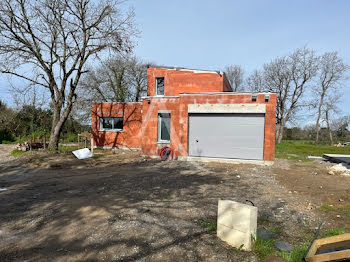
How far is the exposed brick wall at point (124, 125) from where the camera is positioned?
18.5 metres

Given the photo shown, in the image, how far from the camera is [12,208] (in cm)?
515

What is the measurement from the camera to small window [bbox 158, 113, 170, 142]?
13551mm

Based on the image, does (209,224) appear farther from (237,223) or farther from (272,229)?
(272,229)

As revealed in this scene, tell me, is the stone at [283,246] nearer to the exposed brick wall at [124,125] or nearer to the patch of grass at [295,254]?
the patch of grass at [295,254]

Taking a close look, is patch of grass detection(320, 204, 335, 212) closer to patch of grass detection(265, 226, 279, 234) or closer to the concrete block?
patch of grass detection(265, 226, 279, 234)

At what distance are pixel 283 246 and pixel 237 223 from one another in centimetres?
85

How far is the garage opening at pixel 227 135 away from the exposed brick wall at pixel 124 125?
22.5ft

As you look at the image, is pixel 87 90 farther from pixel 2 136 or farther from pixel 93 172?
pixel 93 172

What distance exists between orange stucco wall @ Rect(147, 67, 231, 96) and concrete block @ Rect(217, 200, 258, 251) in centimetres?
1309

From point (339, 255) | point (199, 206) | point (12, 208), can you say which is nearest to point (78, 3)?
point (12, 208)

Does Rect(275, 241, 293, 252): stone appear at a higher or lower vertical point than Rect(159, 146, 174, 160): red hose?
lower

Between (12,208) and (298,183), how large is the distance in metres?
8.80

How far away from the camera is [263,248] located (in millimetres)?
3451

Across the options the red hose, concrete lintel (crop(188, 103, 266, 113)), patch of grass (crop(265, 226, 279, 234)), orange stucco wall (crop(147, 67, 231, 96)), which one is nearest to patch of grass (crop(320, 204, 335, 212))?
patch of grass (crop(265, 226, 279, 234))
